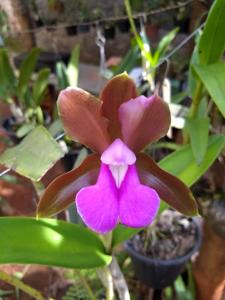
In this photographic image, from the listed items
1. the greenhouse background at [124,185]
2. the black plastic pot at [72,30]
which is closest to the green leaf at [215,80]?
the greenhouse background at [124,185]

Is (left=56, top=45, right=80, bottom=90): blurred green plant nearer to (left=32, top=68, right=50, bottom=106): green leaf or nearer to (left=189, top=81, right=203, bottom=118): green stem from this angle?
(left=32, top=68, right=50, bottom=106): green leaf

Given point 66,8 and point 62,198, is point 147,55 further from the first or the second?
point 66,8

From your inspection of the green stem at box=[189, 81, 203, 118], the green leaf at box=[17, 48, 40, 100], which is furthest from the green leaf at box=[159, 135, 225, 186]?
the green leaf at box=[17, 48, 40, 100]

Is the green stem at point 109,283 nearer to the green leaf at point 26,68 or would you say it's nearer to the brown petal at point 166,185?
the brown petal at point 166,185

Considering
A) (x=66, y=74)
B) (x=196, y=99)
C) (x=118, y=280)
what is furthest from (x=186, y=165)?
(x=66, y=74)

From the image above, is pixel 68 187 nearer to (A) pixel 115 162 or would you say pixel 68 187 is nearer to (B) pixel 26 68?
(A) pixel 115 162

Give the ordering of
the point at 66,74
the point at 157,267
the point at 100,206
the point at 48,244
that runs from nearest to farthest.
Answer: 1. the point at 100,206
2. the point at 48,244
3. the point at 157,267
4. the point at 66,74

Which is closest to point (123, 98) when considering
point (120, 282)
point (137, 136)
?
point (137, 136)
